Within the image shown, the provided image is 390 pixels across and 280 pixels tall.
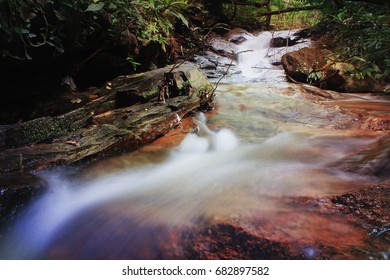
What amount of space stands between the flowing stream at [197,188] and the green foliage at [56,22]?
5.05 feet

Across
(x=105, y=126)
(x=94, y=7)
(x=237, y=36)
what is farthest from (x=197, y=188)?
(x=237, y=36)

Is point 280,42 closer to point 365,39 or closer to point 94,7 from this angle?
point 365,39

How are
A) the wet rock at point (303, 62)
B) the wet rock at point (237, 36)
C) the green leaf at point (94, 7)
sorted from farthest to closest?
the wet rock at point (237, 36) → the wet rock at point (303, 62) → the green leaf at point (94, 7)

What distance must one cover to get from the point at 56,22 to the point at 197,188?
8.29ft

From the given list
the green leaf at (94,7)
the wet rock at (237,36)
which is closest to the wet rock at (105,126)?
the green leaf at (94,7)

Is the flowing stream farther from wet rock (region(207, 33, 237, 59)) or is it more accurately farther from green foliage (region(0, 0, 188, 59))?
wet rock (region(207, 33, 237, 59))

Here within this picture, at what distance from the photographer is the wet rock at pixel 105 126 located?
265 centimetres

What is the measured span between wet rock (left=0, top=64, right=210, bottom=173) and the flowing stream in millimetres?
189

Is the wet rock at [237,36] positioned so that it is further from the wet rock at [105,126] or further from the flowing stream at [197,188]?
the flowing stream at [197,188]

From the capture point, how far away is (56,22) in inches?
118

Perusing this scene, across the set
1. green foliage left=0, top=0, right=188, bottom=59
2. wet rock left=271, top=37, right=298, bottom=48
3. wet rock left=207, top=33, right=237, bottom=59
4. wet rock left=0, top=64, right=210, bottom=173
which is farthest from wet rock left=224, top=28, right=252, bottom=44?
green foliage left=0, top=0, right=188, bottom=59

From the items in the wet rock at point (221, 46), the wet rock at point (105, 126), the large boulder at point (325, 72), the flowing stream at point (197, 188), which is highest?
the wet rock at point (221, 46)

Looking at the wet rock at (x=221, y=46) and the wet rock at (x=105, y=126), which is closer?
the wet rock at (x=105, y=126)

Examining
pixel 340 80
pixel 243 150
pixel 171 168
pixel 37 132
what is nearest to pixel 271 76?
pixel 340 80
